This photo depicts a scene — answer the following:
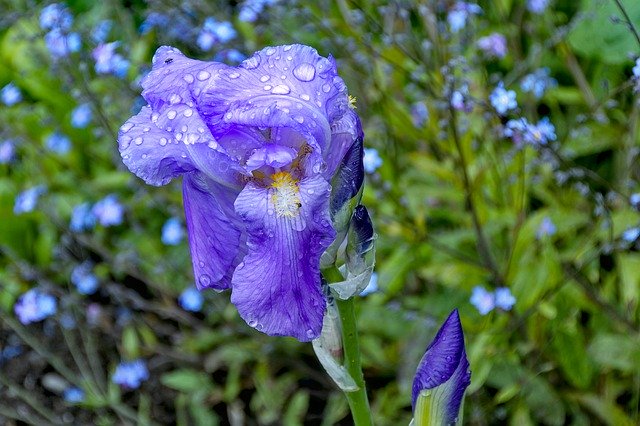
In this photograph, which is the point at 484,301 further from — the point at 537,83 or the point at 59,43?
the point at 59,43

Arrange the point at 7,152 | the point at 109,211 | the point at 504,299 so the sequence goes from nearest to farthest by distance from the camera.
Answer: the point at 504,299 < the point at 109,211 < the point at 7,152

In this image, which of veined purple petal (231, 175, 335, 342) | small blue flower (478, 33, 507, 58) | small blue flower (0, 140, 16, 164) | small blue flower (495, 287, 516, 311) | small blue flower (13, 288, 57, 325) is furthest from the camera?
small blue flower (0, 140, 16, 164)

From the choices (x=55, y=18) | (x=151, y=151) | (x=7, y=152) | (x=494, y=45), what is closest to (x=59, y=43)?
(x=55, y=18)

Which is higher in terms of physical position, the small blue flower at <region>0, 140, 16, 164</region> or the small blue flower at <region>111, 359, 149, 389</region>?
the small blue flower at <region>0, 140, 16, 164</region>

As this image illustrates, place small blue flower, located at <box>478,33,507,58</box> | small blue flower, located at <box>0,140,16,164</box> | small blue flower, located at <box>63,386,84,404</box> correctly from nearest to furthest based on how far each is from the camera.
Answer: small blue flower, located at <box>478,33,507,58</box> → small blue flower, located at <box>63,386,84,404</box> → small blue flower, located at <box>0,140,16,164</box>

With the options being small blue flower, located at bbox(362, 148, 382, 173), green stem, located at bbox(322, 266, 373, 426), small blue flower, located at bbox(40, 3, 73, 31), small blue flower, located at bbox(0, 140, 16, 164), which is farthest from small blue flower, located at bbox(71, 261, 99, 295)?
green stem, located at bbox(322, 266, 373, 426)

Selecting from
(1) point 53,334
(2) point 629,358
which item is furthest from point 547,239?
(1) point 53,334

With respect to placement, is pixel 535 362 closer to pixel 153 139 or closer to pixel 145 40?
pixel 153 139

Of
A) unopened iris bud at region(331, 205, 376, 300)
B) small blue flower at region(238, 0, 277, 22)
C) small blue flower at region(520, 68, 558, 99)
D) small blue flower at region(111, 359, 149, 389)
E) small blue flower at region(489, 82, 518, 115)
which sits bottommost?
small blue flower at region(111, 359, 149, 389)

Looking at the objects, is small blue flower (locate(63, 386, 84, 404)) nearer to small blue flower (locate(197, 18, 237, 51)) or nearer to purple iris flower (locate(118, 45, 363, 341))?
small blue flower (locate(197, 18, 237, 51))
